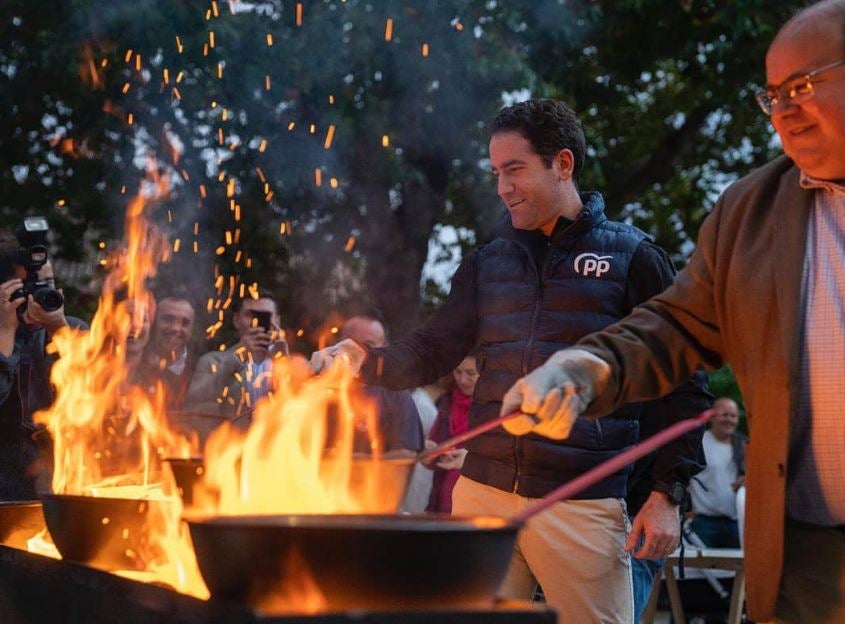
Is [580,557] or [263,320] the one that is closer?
[580,557]

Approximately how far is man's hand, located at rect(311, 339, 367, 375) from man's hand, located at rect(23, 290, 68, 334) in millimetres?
2153

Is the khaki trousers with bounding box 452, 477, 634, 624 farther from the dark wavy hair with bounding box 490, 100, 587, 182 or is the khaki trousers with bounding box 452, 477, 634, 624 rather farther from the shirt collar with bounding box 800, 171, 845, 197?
the shirt collar with bounding box 800, 171, 845, 197

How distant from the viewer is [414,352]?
423 cm

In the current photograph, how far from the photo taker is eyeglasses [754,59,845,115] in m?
2.58

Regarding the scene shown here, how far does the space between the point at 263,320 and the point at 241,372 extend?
37 centimetres

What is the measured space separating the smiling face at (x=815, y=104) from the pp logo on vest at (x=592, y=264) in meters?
1.29

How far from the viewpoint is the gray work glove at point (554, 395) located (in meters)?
2.51

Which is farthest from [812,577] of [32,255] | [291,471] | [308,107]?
[308,107]

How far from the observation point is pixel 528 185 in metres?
4.05

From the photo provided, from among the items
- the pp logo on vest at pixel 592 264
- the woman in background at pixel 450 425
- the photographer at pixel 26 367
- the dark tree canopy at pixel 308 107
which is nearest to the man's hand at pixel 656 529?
the pp logo on vest at pixel 592 264

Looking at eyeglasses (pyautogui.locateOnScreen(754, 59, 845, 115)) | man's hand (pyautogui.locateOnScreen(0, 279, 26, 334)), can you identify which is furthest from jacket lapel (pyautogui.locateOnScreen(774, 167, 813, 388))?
man's hand (pyautogui.locateOnScreen(0, 279, 26, 334))

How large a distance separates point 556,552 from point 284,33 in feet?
23.7

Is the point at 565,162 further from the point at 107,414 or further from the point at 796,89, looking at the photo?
the point at 107,414

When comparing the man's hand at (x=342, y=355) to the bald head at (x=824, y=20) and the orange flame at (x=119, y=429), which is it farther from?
the bald head at (x=824, y=20)
